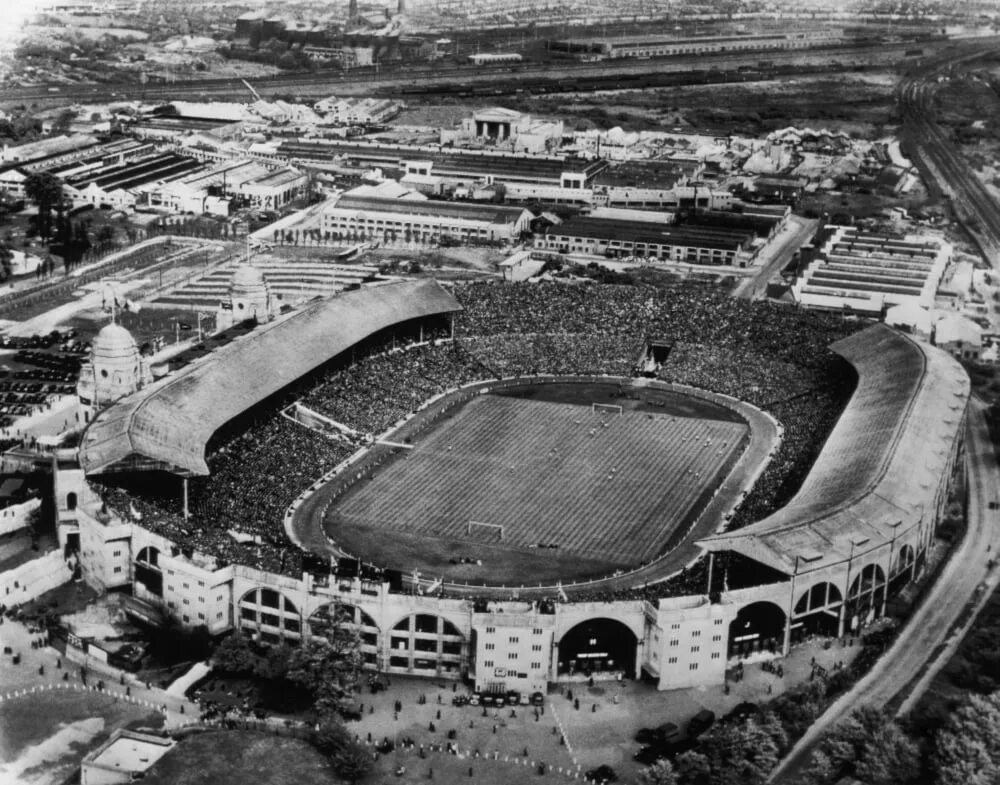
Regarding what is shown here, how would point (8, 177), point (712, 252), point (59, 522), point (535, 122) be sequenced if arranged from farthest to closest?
point (535, 122)
point (8, 177)
point (712, 252)
point (59, 522)

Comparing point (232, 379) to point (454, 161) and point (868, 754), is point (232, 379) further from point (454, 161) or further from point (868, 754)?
point (454, 161)

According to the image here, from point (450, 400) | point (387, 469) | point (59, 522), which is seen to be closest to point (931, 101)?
point (450, 400)

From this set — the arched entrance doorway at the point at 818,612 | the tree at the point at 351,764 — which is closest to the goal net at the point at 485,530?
the arched entrance doorway at the point at 818,612

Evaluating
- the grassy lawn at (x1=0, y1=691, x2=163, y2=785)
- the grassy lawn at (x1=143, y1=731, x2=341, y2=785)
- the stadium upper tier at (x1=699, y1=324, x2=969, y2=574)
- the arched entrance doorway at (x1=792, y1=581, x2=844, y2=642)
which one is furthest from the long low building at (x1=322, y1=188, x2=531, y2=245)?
the grassy lawn at (x1=143, y1=731, x2=341, y2=785)

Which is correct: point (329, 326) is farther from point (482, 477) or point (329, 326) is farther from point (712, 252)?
point (712, 252)

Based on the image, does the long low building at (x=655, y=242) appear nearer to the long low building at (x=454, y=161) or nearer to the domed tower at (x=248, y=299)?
the long low building at (x=454, y=161)

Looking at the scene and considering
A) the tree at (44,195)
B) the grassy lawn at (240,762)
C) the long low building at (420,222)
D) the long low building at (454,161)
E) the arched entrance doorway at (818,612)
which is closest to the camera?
the grassy lawn at (240,762)
